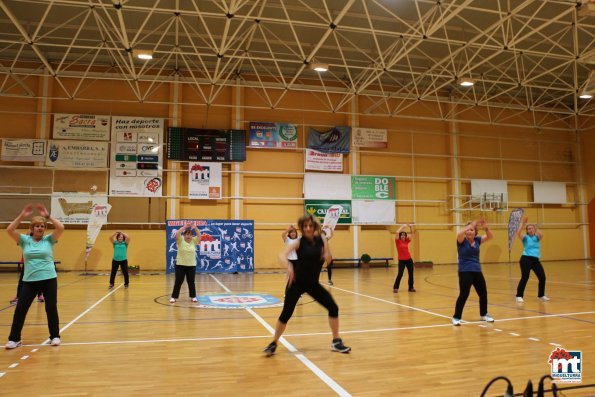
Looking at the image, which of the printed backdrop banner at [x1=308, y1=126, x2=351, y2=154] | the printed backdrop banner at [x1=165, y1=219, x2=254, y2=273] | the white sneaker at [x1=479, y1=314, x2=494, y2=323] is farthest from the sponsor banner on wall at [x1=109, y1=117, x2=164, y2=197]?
the white sneaker at [x1=479, y1=314, x2=494, y2=323]

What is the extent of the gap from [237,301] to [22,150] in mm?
14409

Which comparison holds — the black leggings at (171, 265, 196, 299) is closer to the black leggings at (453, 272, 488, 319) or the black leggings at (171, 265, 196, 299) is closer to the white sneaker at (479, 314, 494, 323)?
the black leggings at (453, 272, 488, 319)

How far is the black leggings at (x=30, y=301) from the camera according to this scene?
17.5 feet

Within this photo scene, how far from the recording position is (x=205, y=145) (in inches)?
786

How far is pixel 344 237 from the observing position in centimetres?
2144

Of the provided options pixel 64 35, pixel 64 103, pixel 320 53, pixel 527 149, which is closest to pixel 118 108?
pixel 64 103

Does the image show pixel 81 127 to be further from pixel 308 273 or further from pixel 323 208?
pixel 308 273

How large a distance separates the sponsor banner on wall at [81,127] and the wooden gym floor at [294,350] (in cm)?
1197

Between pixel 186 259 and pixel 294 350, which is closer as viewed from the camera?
pixel 294 350

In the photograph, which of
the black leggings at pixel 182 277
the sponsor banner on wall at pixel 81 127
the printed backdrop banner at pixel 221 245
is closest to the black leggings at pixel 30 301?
the black leggings at pixel 182 277

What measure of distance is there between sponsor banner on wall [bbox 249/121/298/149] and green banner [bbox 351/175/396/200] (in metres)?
3.54

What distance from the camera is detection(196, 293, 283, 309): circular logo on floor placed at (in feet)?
28.4

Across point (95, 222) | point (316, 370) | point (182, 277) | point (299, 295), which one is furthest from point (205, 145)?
point (316, 370)

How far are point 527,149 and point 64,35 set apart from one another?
23795mm
